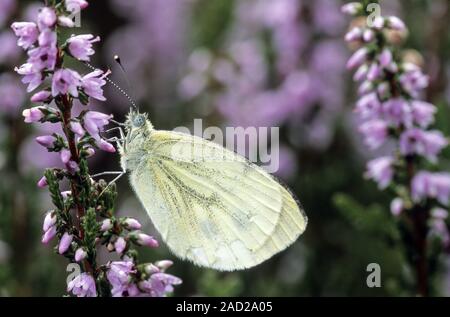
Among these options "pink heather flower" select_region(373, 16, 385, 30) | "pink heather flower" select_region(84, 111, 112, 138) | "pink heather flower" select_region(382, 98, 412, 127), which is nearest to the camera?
"pink heather flower" select_region(84, 111, 112, 138)

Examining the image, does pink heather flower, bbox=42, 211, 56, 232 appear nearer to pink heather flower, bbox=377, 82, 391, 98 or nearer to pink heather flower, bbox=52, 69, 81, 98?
pink heather flower, bbox=52, 69, 81, 98

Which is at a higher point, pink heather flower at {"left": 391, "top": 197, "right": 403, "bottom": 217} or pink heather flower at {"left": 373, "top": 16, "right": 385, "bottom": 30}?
pink heather flower at {"left": 373, "top": 16, "right": 385, "bottom": 30}

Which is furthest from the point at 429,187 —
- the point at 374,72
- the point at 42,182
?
the point at 42,182

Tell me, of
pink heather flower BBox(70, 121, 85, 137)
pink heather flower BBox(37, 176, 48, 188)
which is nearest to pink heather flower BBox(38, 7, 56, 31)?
pink heather flower BBox(70, 121, 85, 137)

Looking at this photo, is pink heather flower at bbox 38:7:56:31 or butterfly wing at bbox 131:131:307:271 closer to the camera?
pink heather flower at bbox 38:7:56:31

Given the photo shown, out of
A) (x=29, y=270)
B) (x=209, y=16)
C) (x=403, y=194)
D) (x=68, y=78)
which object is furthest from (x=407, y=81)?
(x=209, y=16)

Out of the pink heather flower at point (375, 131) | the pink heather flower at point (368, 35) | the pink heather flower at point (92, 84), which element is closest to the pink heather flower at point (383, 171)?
the pink heather flower at point (375, 131)
